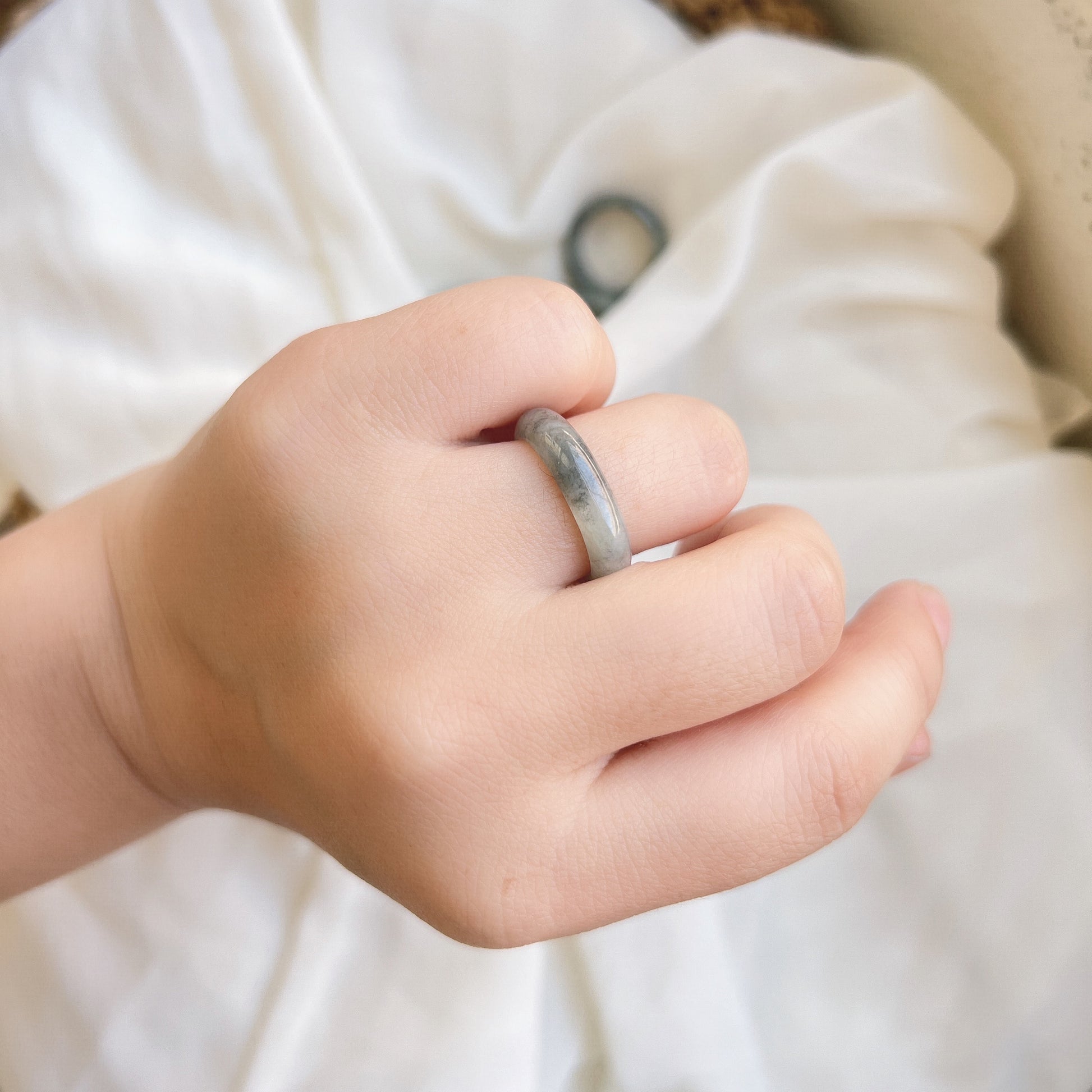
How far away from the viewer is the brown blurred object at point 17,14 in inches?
35.4

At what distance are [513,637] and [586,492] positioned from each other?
0.27 feet

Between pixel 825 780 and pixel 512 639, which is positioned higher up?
pixel 512 639

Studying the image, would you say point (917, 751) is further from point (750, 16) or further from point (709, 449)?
point (750, 16)

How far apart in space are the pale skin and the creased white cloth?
21 centimetres

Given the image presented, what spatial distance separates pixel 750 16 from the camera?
2.94ft

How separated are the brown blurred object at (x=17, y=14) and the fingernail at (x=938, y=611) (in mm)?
931

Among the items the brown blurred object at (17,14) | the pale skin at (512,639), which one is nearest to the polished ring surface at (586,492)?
the pale skin at (512,639)

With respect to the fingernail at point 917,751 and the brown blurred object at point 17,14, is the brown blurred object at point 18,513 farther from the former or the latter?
the fingernail at point 917,751

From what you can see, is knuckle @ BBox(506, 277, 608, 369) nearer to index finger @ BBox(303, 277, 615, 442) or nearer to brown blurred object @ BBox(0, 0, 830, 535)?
index finger @ BBox(303, 277, 615, 442)

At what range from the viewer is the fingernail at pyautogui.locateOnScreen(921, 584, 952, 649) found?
1.90ft

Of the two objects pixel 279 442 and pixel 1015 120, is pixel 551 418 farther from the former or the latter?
pixel 1015 120

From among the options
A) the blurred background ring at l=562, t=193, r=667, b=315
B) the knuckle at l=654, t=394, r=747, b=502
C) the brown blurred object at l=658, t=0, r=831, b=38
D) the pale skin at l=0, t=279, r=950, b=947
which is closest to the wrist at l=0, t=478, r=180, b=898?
the pale skin at l=0, t=279, r=950, b=947

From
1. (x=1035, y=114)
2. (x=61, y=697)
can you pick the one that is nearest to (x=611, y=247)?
(x=1035, y=114)

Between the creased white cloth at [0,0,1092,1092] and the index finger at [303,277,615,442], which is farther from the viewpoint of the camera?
the creased white cloth at [0,0,1092,1092]
